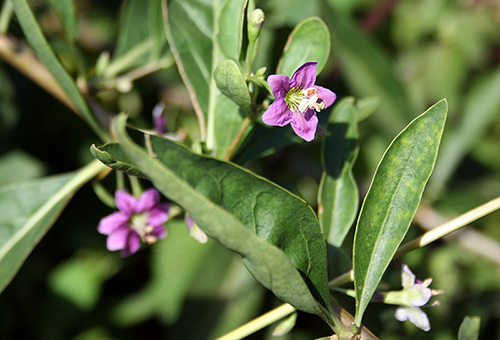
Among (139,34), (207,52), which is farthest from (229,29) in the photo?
(139,34)

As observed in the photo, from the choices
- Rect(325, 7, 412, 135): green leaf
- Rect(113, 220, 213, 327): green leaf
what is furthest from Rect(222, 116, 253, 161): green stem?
Rect(113, 220, 213, 327): green leaf

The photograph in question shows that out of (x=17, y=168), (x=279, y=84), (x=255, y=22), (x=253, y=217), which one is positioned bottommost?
(x=17, y=168)

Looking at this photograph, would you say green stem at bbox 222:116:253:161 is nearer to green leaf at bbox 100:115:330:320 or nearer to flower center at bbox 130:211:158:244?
green leaf at bbox 100:115:330:320

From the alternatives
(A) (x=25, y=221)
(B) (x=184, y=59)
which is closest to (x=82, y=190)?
(A) (x=25, y=221)

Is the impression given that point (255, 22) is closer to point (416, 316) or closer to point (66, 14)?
point (416, 316)

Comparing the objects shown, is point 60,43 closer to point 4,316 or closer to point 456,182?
point 4,316

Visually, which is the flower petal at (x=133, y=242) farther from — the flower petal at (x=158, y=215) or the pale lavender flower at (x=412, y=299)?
the pale lavender flower at (x=412, y=299)

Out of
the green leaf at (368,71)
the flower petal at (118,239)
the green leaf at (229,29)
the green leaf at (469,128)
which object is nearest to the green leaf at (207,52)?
the green leaf at (229,29)
